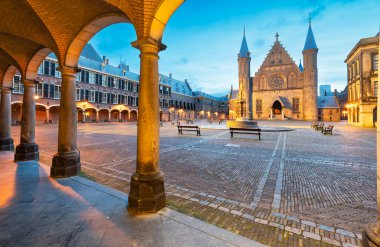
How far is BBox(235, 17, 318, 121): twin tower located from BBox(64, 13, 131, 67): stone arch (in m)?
37.7

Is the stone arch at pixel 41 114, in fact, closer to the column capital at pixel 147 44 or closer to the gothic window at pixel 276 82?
the column capital at pixel 147 44

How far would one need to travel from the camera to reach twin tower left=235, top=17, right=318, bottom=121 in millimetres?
40031

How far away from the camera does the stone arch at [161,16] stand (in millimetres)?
3299

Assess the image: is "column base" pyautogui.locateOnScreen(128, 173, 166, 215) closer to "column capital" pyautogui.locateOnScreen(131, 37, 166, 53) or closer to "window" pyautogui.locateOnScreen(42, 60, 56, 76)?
"column capital" pyautogui.locateOnScreen(131, 37, 166, 53)

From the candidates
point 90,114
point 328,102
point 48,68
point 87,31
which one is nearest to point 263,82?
point 328,102

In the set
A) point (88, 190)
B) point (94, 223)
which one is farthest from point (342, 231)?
point (88, 190)

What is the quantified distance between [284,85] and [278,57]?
6626 mm

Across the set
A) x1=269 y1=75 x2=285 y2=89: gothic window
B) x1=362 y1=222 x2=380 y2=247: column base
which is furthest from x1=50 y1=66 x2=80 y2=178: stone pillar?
x1=269 y1=75 x2=285 y2=89: gothic window

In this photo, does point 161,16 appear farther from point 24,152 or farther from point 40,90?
point 40,90

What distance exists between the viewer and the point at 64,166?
5.01 metres

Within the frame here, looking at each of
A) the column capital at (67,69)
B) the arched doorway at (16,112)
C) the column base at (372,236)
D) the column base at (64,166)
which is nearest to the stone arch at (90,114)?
the arched doorway at (16,112)

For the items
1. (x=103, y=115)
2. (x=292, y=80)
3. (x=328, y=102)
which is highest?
(x=292, y=80)

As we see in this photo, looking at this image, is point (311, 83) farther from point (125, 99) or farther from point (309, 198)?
point (309, 198)

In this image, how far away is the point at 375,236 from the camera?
178 centimetres
